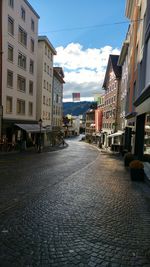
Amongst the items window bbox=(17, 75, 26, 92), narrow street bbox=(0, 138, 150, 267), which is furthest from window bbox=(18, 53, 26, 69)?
narrow street bbox=(0, 138, 150, 267)

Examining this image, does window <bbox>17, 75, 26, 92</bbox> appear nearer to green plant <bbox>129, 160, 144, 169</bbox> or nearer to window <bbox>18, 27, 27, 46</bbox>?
window <bbox>18, 27, 27, 46</bbox>

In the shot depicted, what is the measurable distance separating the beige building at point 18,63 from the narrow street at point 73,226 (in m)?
22.0

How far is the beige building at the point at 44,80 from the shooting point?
46031 mm

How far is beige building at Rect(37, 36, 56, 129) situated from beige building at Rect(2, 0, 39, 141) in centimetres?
522

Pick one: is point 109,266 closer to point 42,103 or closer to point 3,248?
point 3,248

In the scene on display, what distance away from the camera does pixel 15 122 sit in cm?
3328

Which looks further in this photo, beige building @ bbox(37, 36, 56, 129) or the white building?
the white building

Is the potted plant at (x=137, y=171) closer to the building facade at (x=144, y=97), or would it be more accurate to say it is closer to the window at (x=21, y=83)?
the building facade at (x=144, y=97)

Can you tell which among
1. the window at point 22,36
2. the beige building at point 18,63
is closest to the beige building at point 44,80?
the beige building at point 18,63

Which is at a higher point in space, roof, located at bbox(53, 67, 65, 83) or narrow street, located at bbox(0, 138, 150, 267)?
roof, located at bbox(53, 67, 65, 83)

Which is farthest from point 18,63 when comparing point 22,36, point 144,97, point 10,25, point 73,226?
point 73,226

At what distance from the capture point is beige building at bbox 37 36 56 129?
1812 inches

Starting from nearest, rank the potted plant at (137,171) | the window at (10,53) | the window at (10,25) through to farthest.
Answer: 1. the potted plant at (137,171)
2. the window at (10,25)
3. the window at (10,53)

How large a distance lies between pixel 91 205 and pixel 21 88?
3006 cm
